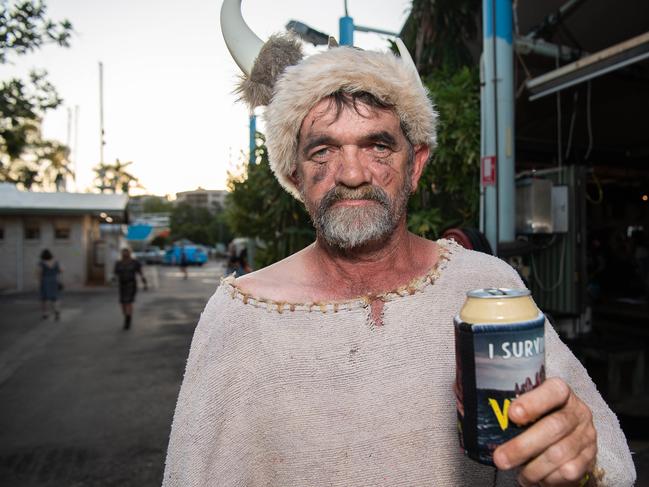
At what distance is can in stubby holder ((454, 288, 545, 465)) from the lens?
0.99m

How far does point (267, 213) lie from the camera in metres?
8.25

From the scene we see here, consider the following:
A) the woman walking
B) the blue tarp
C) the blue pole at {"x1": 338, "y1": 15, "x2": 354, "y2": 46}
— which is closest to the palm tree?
the blue tarp

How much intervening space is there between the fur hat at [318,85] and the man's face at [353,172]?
0.17ft

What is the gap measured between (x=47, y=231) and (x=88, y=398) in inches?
754

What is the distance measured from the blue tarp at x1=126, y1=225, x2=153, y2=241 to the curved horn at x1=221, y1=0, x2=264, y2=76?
139ft

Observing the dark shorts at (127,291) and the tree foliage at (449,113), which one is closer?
the tree foliage at (449,113)

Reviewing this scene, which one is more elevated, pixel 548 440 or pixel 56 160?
pixel 56 160

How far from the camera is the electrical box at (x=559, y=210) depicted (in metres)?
5.50

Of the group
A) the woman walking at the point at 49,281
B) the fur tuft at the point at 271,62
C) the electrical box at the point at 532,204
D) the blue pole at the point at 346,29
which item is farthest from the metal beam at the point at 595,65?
the woman walking at the point at 49,281

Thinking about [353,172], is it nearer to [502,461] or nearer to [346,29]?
[502,461]

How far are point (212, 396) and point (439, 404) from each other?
69cm

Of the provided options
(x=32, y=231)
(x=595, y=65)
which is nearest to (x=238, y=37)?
(x=595, y=65)

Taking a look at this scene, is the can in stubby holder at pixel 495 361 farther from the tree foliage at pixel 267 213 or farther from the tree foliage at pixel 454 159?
the tree foliage at pixel 267 213

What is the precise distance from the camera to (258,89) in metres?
2.02
